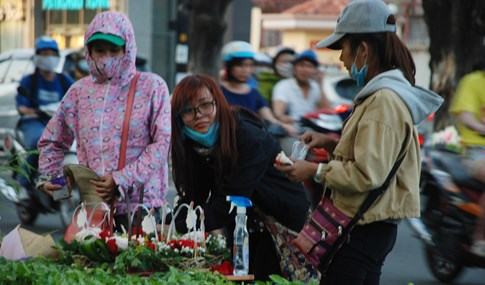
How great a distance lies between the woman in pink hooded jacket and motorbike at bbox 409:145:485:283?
12.1ft

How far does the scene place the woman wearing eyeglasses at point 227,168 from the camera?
241 inches

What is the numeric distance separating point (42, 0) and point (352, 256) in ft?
107

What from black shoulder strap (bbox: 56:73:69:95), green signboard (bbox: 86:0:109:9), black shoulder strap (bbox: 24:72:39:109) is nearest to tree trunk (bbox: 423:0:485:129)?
black shoulder strap (bbox: 56:73:69:95)

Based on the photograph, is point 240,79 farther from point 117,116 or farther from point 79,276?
point 79,276

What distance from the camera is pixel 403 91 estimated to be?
4824mm

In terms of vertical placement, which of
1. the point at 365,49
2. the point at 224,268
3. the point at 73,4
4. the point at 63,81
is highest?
the point at 365,49

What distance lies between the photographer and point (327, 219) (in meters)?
4.93

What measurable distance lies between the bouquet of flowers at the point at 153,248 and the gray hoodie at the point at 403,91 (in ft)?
4.24

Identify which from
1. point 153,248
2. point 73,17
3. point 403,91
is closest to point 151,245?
point 153,248

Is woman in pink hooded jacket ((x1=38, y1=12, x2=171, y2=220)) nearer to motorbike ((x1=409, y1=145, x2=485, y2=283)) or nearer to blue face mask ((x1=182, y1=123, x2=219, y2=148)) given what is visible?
blue face mask ((x1=182, y1=123, x2=219, y2=148))

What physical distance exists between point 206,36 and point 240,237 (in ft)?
62.6

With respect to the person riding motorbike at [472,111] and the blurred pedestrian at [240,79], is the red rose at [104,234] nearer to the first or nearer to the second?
the person riding motorbike at [472,111]

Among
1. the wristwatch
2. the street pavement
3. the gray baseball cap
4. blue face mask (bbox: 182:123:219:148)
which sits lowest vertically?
the street pavement

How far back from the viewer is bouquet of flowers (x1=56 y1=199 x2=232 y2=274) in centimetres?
574
